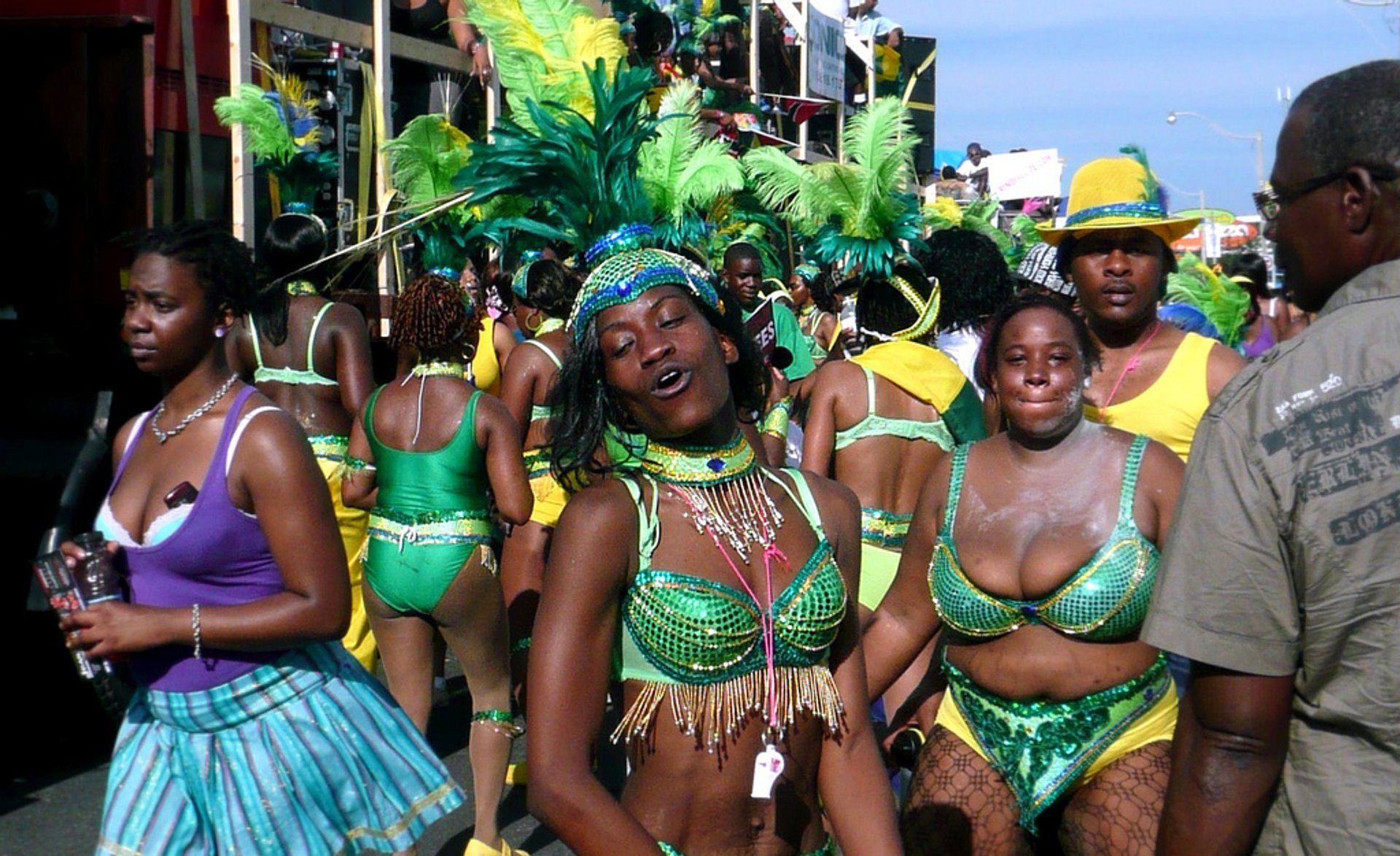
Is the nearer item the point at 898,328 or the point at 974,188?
the point at 898,328

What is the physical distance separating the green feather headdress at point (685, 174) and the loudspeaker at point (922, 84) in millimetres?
19897

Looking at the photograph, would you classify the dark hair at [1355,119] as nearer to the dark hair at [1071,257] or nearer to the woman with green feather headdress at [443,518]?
the dark hair at [1071,257]

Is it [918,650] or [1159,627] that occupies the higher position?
[1159,627]

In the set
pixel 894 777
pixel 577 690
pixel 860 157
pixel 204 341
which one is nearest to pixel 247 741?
pixel 204 341

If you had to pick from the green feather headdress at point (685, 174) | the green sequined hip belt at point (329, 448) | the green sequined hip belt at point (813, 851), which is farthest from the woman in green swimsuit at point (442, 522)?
the green sequined hip belt at point (813, 851)

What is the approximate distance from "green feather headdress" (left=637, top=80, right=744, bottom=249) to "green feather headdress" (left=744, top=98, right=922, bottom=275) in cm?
130

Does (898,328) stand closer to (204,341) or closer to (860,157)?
(860,157)

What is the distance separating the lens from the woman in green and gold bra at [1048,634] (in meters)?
3.74

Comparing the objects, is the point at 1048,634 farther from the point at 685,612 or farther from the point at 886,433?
the point at 886,433

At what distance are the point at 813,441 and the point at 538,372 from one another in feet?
Answer: 4.82

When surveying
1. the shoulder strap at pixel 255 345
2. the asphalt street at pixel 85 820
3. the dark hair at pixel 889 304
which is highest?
the dark hair at pixel 889 304

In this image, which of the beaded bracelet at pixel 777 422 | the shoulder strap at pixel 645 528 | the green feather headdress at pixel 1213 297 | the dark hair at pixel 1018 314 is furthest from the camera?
the green feather headdress at pixel 1213 297

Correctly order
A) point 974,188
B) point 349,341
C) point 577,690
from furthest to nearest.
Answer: point 974,188 < point 349,341 < point 577,690

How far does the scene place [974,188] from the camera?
26.7 metres
